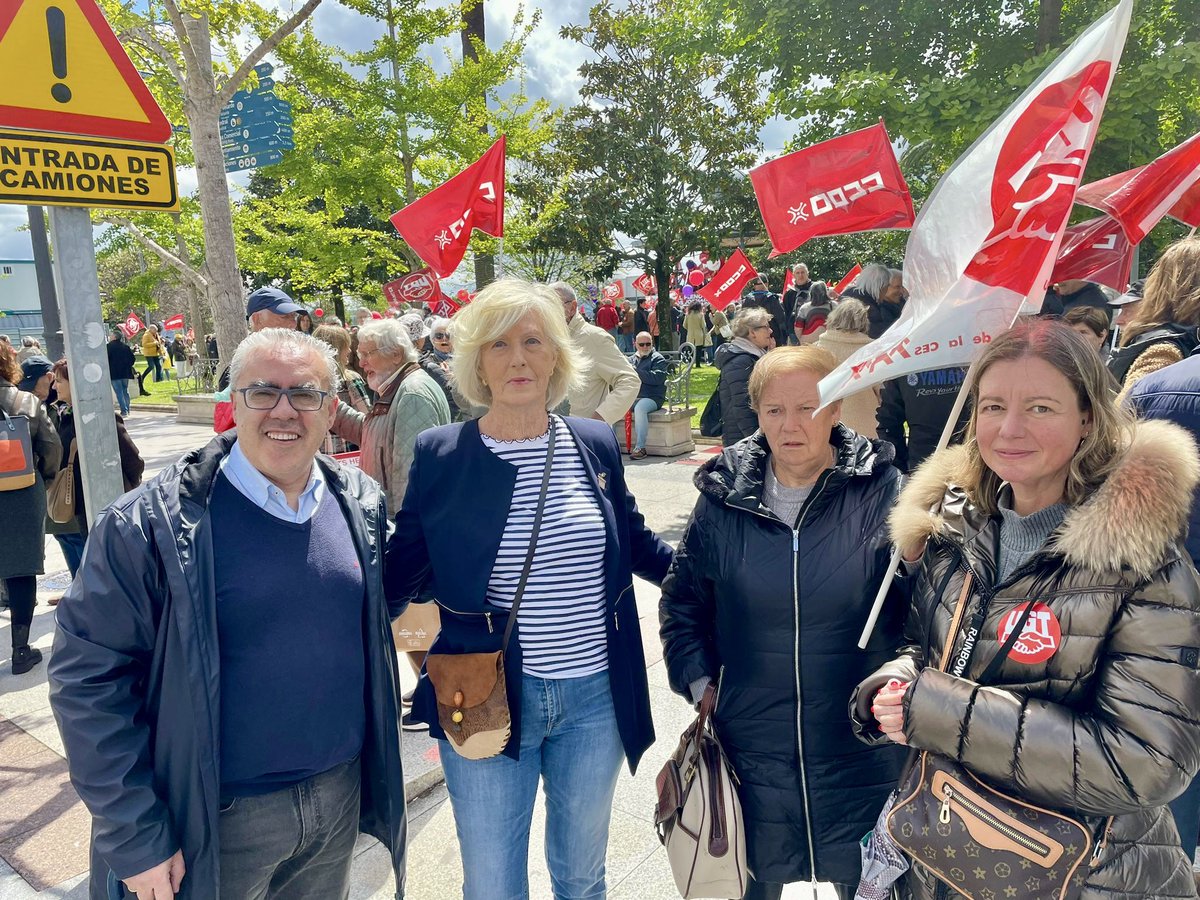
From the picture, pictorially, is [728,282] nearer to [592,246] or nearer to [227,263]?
[227,263]

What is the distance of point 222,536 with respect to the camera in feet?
6.17

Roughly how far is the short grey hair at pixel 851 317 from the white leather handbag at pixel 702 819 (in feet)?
11.7

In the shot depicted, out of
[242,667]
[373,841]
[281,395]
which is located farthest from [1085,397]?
[373,841]

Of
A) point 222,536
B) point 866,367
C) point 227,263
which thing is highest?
point 227,263

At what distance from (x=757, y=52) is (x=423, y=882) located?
39.7 feet

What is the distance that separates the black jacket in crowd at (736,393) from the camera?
5.57 meters

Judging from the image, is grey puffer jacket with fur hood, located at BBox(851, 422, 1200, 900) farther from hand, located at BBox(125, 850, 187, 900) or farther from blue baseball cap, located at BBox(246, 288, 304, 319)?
blue baseball cap, located at BBox(246, 288, 304, 319)

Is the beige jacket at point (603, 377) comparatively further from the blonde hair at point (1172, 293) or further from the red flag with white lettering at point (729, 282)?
the red flag with white lettering at point (729, 282)

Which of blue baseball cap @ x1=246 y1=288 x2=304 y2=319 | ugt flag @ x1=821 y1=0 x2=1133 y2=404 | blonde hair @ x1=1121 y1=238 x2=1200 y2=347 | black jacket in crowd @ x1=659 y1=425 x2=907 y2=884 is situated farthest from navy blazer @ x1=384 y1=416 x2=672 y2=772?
blue baseball cap @ x1=246 y1=288 x2=304 y2=319

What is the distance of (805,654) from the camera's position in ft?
6.97

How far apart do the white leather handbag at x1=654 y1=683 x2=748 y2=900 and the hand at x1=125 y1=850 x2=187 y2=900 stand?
47.2 inches

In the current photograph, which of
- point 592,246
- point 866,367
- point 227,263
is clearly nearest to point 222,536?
point 866,367

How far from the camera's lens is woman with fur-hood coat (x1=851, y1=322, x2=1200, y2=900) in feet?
4.86

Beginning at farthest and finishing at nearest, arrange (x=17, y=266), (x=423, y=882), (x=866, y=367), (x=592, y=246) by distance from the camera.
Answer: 1. (x=17, y=266)
2. (x=592, y=246)
3. (x=423, y=882)
4. (x=866, y=367)
